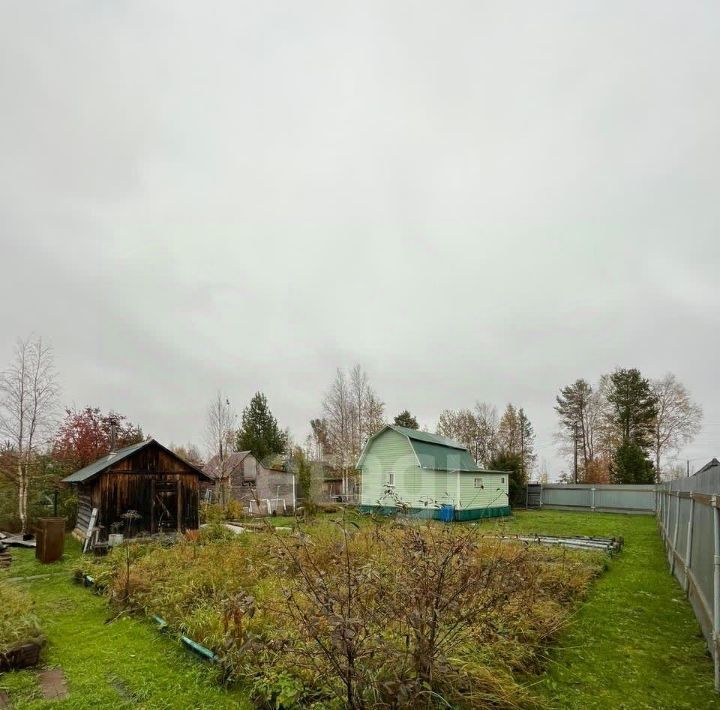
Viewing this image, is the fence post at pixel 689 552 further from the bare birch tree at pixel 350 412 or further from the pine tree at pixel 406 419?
the pine tree at pixel 406 419

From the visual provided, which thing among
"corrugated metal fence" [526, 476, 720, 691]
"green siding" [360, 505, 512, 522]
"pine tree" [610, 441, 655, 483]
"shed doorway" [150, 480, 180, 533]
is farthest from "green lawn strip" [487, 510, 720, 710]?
"pine tree" [610, 441, 655, 483]

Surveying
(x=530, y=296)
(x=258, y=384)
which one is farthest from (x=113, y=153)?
(x=258, y=384)

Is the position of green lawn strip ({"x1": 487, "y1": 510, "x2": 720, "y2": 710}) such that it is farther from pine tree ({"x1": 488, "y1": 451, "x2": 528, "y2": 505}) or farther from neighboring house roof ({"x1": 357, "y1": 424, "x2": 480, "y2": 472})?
pine tree ({"x1": 488, "y1": 451, "x2": 528, "y2": 505})

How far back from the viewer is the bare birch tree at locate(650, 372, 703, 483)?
1188 inches

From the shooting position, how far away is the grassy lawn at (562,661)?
13.3ft

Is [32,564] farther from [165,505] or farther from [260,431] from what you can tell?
[260,431]

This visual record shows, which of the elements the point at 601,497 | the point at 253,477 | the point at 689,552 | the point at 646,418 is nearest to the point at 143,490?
the point at 689,552

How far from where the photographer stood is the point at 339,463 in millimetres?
33062

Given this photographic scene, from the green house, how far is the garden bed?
1287 centimetres

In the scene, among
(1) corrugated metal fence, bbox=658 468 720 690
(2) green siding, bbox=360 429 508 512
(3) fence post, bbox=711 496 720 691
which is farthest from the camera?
(2) green siding, bbox=360 429 508 512

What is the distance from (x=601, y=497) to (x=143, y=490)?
22.1m

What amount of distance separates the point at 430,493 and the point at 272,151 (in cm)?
1549

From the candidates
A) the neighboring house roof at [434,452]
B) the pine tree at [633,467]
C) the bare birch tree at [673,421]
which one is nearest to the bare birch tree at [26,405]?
the neighboring house roof at [434,452]

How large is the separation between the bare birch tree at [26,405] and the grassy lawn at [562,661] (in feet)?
35.6
